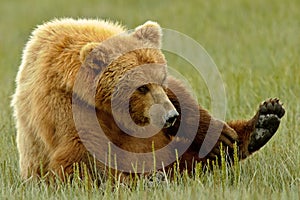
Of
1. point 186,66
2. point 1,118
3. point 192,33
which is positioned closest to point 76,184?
point 1,118

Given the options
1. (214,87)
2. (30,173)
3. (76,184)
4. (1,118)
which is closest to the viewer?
(76,184)

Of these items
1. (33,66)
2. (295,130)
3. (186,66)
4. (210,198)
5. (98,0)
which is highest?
(98,0)

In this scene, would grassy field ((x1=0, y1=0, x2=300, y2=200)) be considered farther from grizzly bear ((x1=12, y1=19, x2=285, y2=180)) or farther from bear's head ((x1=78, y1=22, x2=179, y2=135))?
bear's head ((x1=78, y1=22, x2=179, y2=135))

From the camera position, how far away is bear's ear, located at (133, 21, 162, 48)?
193 inches

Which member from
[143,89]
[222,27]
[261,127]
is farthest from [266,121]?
[222,27]

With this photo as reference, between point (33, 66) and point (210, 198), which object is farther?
point (33, 66)

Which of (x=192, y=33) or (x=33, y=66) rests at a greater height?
(x=192, y=33)

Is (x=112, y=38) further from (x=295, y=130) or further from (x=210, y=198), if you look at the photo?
(x=295, y=130)

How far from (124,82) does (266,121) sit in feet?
3.19

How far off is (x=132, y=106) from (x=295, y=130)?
1647mm

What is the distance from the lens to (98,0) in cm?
1505

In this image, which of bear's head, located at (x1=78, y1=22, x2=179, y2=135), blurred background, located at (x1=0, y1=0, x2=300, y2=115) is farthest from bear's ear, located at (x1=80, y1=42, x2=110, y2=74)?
blurred background, located at (x1=0, y1=0, x2=300, y2=115)

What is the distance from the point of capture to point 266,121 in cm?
475

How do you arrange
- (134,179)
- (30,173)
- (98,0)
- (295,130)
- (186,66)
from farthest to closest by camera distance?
(98,0), (186,66), (295,130), (30,173), (134,179)
